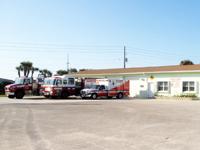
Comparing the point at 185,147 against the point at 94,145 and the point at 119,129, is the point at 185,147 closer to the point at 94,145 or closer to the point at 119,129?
the point at 94,145

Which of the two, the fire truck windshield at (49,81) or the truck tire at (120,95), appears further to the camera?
the truck tire at (120,95)

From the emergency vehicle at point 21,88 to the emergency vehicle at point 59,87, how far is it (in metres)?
1.00

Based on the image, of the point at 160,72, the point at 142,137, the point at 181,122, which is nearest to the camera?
the point at 142,137

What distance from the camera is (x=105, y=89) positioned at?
1602 inches

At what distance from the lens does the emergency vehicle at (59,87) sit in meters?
39.0

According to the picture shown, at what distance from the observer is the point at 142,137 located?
474 inches

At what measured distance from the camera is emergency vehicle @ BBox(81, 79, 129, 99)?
39.8 meters

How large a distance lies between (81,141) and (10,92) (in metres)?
28.9

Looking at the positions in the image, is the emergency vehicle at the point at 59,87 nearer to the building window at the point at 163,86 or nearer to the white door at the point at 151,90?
the white door at the point at 151,90

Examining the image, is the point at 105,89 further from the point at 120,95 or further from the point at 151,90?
the point at 151,90

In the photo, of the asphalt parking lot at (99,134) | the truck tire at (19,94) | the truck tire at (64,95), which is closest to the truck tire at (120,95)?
the truck tire at (64,95)

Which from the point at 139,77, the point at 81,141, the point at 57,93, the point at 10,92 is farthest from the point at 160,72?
the point at 81,141

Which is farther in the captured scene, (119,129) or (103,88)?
(103,88)

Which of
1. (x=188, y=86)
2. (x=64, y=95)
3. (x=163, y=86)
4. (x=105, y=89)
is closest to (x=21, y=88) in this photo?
→ (x=64, y=95)
